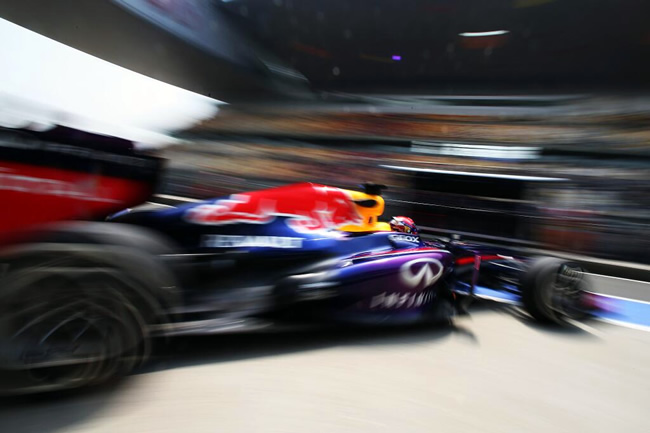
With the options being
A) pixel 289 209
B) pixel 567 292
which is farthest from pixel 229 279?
pixel 567 292

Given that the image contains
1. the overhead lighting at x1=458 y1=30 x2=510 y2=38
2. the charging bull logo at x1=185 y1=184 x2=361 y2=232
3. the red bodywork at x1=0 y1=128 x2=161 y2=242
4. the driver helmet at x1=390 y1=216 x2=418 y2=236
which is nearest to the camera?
the red bodywork at x1=0 y1=128 x2=161 y2=242

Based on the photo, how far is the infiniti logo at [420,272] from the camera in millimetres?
2082

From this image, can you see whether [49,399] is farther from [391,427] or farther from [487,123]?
[487,123]

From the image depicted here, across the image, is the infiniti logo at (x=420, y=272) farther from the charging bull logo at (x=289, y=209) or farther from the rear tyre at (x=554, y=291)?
the rear tyre at (x=554, y=291)

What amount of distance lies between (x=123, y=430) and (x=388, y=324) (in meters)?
1.40

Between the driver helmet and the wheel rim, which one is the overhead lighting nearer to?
the driver helmet

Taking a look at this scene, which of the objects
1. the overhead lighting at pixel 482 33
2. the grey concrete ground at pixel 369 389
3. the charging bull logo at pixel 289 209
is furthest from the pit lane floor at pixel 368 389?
the overhead lighting at pixel 482 33

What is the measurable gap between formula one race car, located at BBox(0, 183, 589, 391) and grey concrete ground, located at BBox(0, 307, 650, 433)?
12 cm

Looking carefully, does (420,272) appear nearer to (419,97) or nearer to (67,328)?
(67,328)

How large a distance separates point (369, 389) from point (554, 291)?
1644 millimetres

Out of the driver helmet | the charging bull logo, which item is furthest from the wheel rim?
the charging bull logo

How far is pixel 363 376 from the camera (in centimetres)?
168

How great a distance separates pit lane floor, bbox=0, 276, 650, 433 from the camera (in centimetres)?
131

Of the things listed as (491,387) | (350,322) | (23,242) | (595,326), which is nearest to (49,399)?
(23,242)
